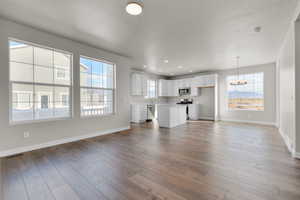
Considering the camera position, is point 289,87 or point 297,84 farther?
point 289,87

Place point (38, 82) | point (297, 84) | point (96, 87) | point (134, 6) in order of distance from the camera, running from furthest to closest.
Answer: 1. point (96, 87)
2. point (38, 82)
3. point (297, 84)
4. point (134, 6)

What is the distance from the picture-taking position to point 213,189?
1.74 meters

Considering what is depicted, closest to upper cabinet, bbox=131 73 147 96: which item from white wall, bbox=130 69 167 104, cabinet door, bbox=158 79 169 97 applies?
white wall, bbox=130 69 167 104

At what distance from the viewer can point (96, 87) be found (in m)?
4.47

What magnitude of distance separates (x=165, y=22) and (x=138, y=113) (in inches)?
187

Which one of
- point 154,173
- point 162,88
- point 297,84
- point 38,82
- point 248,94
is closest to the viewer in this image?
point 154,173

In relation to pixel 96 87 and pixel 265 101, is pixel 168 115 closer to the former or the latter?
pixel 96 87

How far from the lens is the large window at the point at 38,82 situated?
3021mm

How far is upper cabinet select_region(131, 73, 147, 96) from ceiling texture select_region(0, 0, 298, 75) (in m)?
2.73

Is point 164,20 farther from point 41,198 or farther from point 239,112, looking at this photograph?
point 239,112

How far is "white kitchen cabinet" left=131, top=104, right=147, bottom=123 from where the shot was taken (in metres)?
6.95

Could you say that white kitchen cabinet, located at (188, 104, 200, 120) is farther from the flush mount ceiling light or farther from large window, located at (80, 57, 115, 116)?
the flush mount ceiling light

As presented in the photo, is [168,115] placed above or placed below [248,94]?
below

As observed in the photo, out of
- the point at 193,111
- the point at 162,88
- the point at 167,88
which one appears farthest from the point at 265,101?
the point at 162,88
